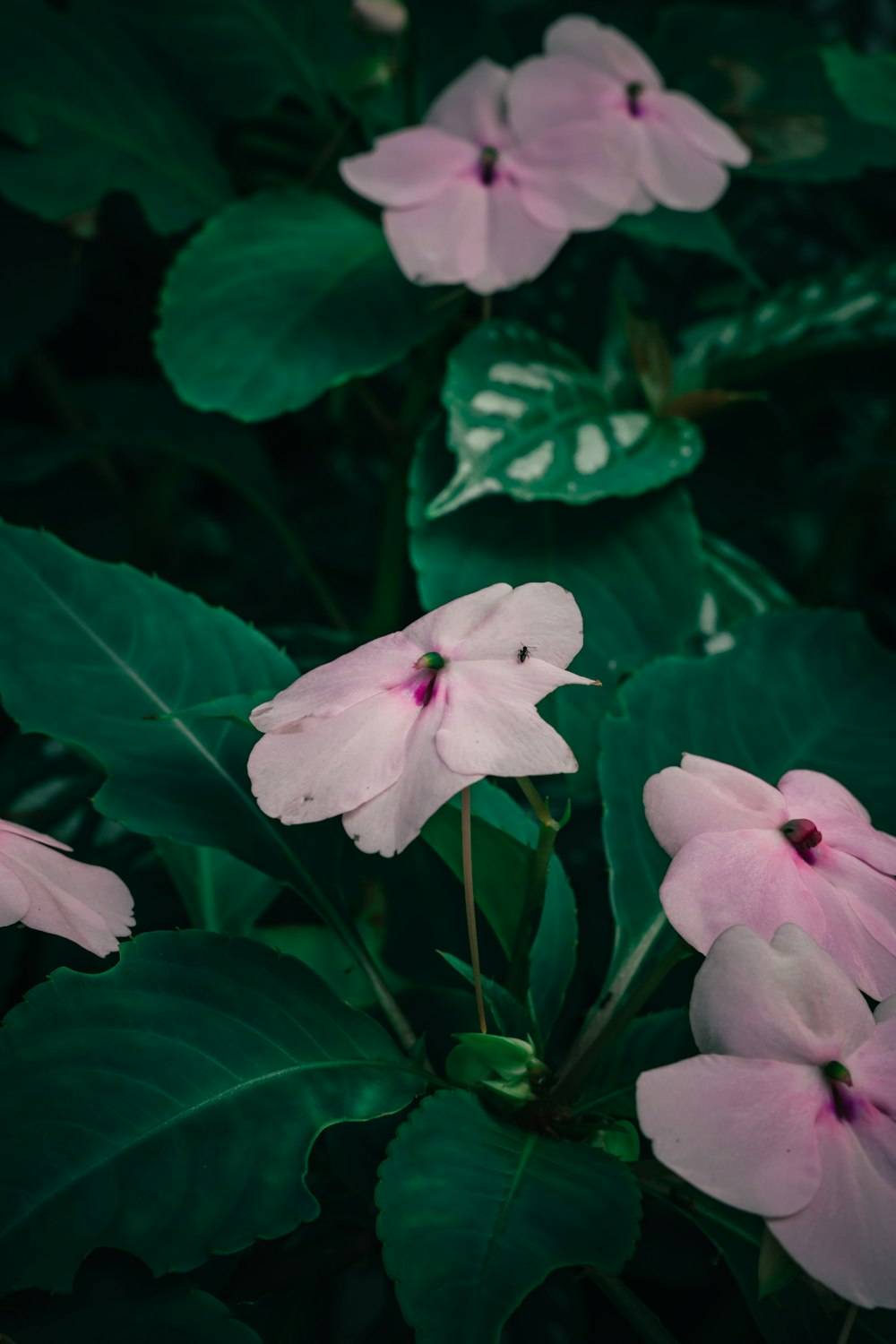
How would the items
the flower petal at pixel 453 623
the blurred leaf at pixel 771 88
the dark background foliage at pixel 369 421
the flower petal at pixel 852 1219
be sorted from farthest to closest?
the blurred leaf at pixel 771 88
the dark background foliage at pixel 369 421
the flower petal at pixel 453 623
the flower petal at pixel 852 1219

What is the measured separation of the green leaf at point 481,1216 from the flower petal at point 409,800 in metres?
0.11

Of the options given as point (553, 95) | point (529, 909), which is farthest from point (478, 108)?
point (529, 909)

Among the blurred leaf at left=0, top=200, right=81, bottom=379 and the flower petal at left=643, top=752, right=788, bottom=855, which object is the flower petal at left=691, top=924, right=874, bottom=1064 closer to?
the flower petal at left=643, top=752, right=788, bottom=855

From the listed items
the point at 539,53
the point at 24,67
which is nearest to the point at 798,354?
the point at 539,53

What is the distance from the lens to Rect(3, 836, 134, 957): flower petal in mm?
372

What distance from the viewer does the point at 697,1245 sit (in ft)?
1.82

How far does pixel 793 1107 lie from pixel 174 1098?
0.21 meters

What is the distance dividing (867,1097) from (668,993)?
0.22 meters

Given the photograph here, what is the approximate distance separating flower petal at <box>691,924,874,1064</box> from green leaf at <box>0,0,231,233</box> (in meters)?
0.67

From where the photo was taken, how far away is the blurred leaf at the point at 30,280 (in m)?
0.81

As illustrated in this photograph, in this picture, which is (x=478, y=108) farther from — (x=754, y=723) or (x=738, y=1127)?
(x=738, y=1127)

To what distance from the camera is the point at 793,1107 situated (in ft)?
1.06

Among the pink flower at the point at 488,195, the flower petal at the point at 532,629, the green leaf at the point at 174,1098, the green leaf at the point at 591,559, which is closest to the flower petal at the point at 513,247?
the pink flower at the point at 488,195

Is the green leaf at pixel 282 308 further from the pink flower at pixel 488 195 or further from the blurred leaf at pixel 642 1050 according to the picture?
the blurred leaf at pixel 642 1050
